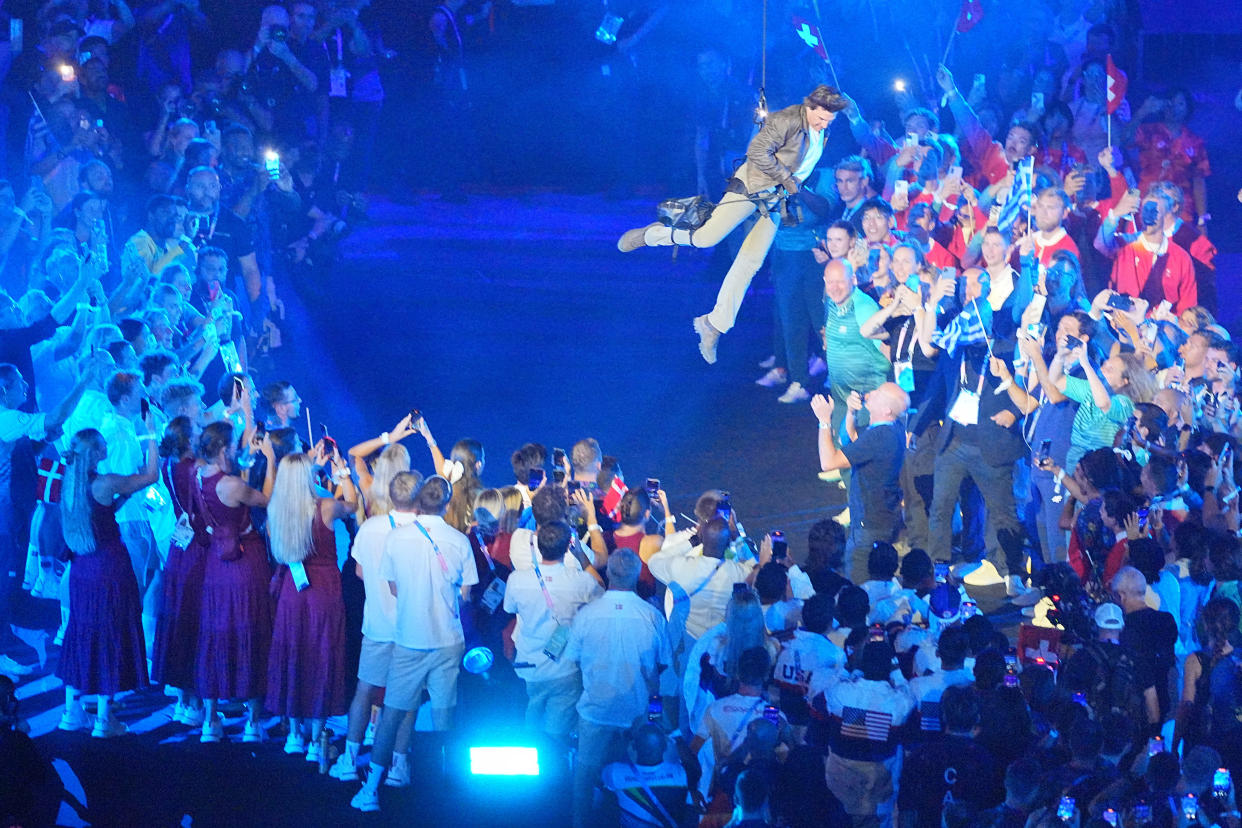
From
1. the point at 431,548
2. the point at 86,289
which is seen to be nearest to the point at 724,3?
the point at 86,289

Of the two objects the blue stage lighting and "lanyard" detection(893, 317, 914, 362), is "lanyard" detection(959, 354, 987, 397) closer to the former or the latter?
"lanyard" detection(893, 317, 914, 362)

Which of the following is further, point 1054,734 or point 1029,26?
point 1029,26

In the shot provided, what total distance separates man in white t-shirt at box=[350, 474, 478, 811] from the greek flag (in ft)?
19.4

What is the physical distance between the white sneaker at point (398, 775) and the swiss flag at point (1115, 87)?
29.2ft

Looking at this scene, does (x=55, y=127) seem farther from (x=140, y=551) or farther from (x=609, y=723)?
(x=609, y=723)

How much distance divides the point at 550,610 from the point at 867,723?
1449 mm

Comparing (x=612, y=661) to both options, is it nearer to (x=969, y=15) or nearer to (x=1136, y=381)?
(x=1136, y=381)

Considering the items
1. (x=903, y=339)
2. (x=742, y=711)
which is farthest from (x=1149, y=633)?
(x=903, y=339)

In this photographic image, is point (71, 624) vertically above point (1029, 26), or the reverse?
point (1029, 26)

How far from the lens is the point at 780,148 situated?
7.71 meters

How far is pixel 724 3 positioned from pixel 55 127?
669 centimetres

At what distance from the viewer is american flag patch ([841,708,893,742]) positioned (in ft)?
15.3

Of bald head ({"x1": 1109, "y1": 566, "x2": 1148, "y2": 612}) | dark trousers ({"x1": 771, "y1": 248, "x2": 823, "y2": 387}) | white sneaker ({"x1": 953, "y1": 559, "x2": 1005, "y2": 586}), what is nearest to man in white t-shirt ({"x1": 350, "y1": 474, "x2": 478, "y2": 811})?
bald head ({"x1": 1109, "y1": 566, "x2": 1148, "y2": 612})

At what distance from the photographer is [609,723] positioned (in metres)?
5.29
